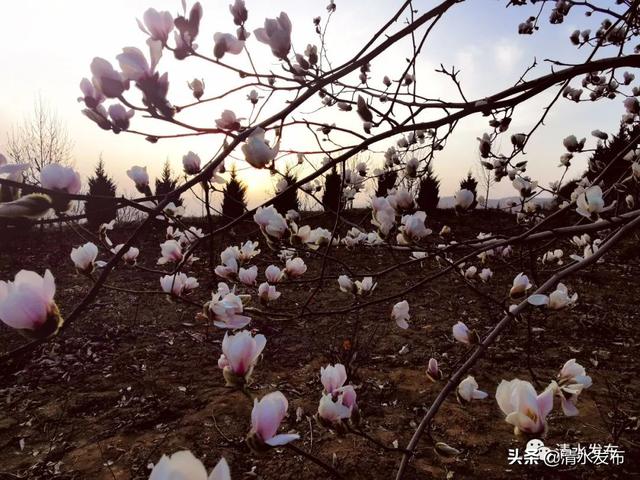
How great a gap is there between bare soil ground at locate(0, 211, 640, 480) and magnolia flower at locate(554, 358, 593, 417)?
1.67 ft

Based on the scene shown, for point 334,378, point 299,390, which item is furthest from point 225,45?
point 299,390

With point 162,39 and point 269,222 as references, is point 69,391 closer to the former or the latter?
point 269,222

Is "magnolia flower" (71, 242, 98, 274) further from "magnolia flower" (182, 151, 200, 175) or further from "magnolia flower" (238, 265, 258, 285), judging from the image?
"magnolia flower" (238, 265, 258, 285)

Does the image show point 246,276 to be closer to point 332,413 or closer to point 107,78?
point 332,413

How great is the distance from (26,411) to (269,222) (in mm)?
2251

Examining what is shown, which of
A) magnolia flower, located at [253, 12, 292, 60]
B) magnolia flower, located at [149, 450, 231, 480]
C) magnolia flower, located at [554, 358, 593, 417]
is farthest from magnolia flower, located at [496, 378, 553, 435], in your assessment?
magnolia flower, located at [253, 12, 292, 60]

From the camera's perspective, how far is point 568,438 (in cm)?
214

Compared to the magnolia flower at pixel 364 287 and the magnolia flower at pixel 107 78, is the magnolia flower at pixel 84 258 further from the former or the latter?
the magnolia flower at pixel 364 287

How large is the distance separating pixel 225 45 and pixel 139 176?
741mm

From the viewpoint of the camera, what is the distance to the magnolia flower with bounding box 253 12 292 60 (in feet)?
3.98

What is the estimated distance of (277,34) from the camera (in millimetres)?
1218

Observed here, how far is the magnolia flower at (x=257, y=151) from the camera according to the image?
95 centimetres

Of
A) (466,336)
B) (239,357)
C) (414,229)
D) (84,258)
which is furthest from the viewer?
(414,229)

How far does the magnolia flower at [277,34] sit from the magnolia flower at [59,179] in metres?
0.71
